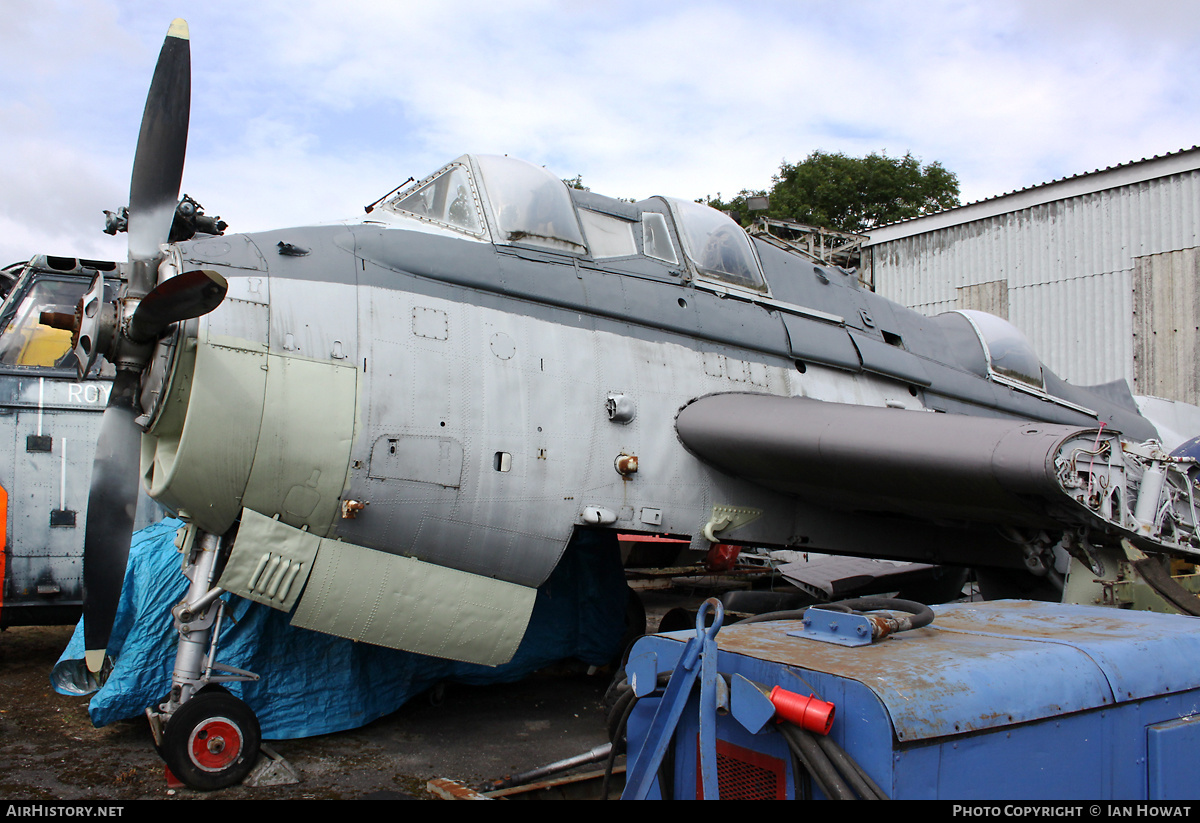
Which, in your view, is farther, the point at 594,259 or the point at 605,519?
the point at 594,259

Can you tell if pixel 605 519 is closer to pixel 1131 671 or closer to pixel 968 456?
pixel 968 456

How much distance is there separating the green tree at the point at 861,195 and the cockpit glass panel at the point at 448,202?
32.3 meters

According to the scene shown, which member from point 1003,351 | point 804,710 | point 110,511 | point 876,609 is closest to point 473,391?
point 110,511

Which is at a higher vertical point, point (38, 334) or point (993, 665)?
point (38, 334)

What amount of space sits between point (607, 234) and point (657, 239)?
1.60 ft

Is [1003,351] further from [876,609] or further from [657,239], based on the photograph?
[876,609]

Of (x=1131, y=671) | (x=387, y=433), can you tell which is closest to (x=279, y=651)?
(x=387, y=433)

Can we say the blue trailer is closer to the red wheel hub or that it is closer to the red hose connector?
the red hose connector

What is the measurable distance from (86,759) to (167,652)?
3.03 ft

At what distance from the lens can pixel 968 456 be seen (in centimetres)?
511

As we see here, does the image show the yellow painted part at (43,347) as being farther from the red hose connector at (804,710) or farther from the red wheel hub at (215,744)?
the red hose connector at (804,710)

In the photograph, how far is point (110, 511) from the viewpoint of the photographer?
495 cm

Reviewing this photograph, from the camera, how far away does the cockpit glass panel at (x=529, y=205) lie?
19.4 feet
